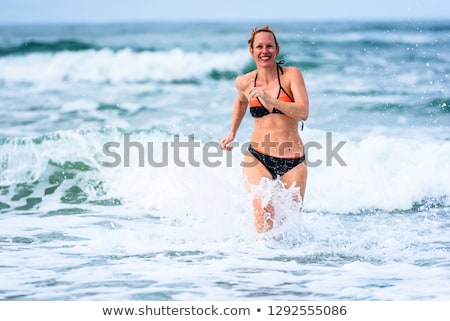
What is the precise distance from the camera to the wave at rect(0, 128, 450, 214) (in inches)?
269

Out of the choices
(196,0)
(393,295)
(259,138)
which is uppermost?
(196,0)

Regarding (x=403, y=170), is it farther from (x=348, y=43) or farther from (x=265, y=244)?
(x=348, y=43)

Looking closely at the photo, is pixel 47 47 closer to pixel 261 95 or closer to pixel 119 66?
pixel 119 66

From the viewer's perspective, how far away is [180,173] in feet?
25.7

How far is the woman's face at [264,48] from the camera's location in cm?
458

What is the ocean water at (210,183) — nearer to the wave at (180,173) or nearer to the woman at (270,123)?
the wave at (180,173)

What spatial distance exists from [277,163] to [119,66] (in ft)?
40.2

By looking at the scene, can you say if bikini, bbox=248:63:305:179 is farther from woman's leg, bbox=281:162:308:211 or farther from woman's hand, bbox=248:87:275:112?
woman's hand, bbox=248:87:275:112

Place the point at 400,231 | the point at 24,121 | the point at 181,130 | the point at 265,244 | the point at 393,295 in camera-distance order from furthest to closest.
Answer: the point at 24,121
the point at 181,130
the point at 400,231
the point at 265,244
the point at 393,295

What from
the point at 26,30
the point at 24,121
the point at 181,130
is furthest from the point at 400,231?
the point at 26,30

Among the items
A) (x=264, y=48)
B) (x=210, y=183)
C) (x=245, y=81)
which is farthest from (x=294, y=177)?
(x=210, y=183)

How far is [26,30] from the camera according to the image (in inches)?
914

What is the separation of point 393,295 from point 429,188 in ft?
10.1

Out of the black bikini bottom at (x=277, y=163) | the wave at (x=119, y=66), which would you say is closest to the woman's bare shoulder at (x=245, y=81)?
the black bikini bottom at (x=277, y=163)
